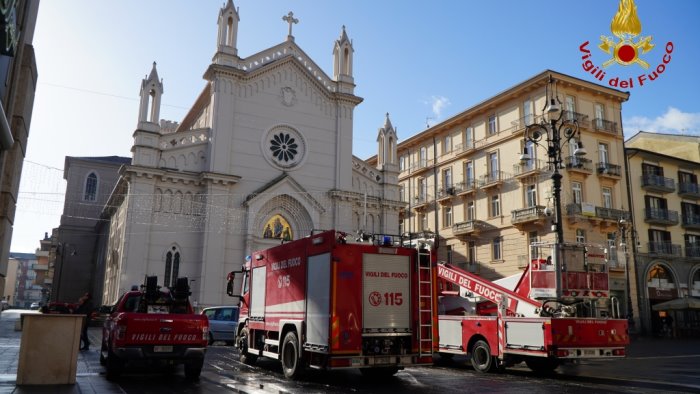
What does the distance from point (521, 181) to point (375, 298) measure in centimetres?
2833

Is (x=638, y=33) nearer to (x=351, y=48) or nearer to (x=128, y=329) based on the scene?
(x=128, y=329)

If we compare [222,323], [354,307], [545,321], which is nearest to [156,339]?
[354,307]

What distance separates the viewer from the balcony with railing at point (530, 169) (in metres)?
36.3

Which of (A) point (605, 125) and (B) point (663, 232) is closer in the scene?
(A) point (605, 125)

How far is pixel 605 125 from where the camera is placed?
38.7m

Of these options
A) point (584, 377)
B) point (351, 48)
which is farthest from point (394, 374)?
point (351, 48)

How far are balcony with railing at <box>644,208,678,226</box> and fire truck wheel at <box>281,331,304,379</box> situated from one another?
113 ft

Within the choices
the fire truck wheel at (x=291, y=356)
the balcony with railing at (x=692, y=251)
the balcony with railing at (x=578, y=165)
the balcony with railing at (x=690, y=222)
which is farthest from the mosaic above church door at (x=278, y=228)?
the balcony with railing at (x=690, y=222)

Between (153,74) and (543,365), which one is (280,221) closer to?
(153,74)

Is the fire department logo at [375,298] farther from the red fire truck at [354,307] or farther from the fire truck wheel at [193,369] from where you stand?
the fire truck wheel at [193,369]

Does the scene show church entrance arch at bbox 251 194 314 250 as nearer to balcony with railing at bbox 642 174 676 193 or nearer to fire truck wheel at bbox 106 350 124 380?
fire truck wheel at bbox 106 350 124 380

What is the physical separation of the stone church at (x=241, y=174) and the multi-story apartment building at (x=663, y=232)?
56.3 feet

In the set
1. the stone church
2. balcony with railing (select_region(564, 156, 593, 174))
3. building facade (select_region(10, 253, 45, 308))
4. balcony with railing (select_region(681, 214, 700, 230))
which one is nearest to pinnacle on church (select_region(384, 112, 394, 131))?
the stone church

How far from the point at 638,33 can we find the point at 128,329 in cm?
1824
